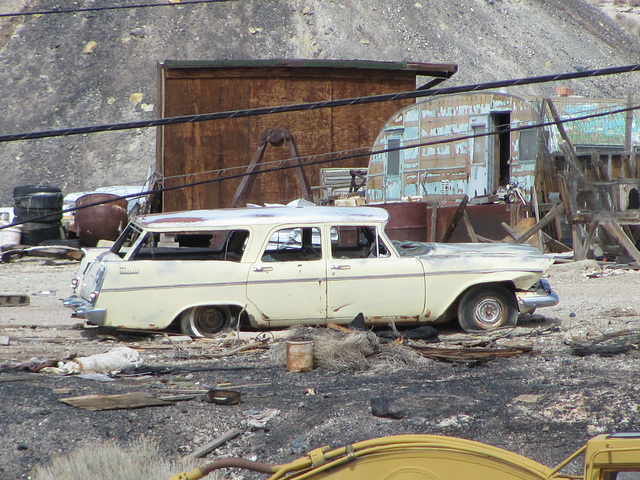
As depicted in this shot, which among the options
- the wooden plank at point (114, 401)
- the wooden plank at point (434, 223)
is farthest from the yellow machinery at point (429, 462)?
the wooden plank at point (434, 223)

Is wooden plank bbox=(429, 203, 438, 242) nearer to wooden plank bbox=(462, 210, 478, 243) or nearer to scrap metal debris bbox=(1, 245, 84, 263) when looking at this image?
wooden plank bbox=(462, 210, 478, 243)

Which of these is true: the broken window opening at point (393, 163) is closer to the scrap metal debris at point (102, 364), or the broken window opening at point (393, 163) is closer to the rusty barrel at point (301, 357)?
the rusty barrel at point (301, 357)

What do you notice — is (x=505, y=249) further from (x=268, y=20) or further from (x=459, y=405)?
(x=268, y=20)

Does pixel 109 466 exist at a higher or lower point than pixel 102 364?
lower

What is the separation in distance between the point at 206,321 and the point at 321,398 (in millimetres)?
2783

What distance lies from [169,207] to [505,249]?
12272 mm

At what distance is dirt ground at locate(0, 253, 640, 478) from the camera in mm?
5203

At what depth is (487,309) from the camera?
8570 mm

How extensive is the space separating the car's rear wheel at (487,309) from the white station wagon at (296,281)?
0.01 m

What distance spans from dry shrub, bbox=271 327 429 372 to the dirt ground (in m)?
0.05

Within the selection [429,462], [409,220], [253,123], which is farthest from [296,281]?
[253,123]

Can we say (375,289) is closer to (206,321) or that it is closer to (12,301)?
(206,321)

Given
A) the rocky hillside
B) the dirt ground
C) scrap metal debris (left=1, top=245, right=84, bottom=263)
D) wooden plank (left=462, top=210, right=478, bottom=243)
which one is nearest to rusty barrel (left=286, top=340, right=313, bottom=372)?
the dirt ground

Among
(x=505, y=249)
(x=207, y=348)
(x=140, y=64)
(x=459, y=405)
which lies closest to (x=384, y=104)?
(x=505, y=249)
